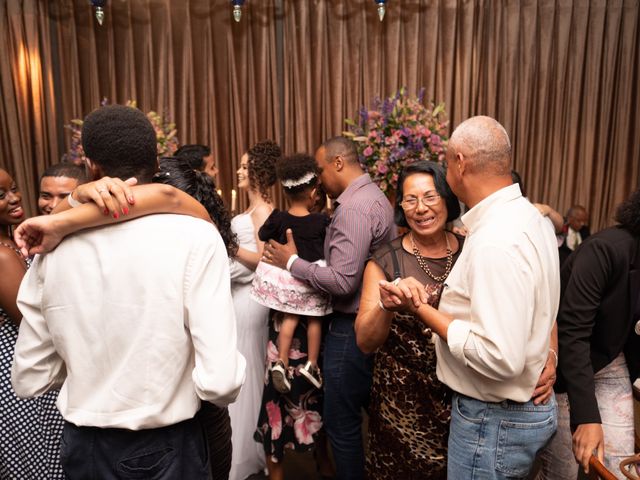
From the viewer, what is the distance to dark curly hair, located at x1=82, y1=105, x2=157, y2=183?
1.21 m

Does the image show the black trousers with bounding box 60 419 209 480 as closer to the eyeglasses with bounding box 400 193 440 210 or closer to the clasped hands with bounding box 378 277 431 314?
the clasped hands with bounding box 378 277 431 314

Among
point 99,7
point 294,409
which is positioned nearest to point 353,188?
point 294,409

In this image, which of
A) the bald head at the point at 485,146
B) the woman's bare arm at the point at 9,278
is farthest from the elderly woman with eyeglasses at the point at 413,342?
the woman's bare arm at the point at 9,278

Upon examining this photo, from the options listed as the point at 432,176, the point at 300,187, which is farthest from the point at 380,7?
the point at 432,176

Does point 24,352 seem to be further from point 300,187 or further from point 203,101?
point 203,101

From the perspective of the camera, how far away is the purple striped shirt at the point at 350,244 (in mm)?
2256

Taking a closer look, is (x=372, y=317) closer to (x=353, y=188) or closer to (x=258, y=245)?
(x=353, y=188)

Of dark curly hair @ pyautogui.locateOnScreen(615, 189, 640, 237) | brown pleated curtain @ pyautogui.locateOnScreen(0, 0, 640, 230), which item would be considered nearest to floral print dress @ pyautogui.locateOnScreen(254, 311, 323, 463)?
dark curly hair @ pyautogui.locateOnScreen(615, 189, 640, 237)

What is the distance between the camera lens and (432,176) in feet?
6.39

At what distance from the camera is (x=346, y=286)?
7.41ft

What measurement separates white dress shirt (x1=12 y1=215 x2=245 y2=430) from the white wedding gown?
155cm

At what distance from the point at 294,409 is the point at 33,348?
4.88 ft

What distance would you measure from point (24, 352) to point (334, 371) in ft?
4.42

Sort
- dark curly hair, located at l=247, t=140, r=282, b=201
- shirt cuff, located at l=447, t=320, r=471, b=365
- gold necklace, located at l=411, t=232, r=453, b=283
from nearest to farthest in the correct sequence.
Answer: shirt cuff, located at l=447, t=320, r=471, b=365
gold necklace, located at l=411, t=232, r=453, b=283
dark curly hair, located at l=247, t=140, r=282, b=201
